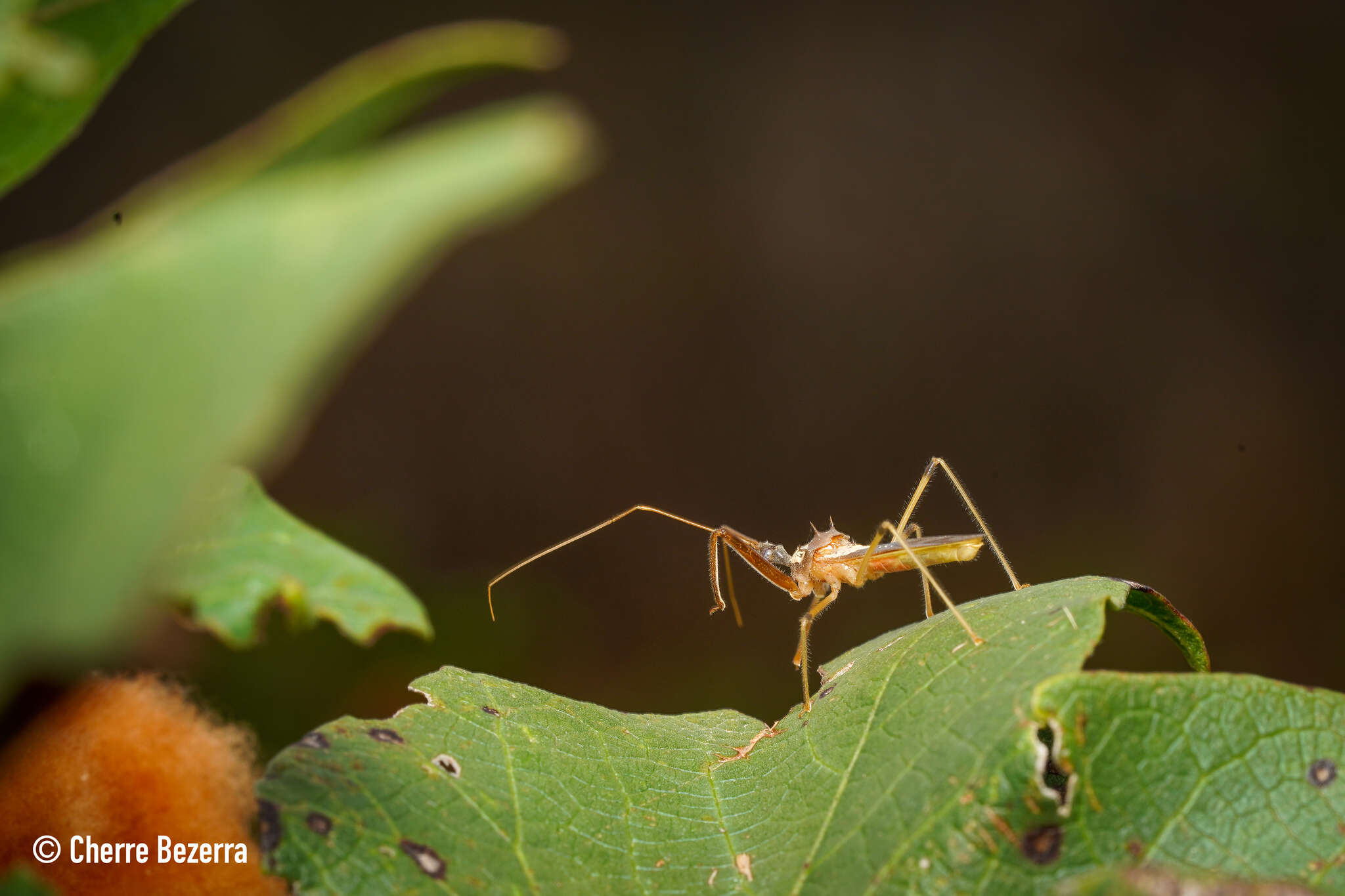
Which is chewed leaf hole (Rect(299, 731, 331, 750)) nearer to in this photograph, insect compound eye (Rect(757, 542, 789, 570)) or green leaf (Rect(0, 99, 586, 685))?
green leaf (Rect(0, 99, 586, 685))

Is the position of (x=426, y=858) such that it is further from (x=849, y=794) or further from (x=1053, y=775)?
(x=1053, y=775)

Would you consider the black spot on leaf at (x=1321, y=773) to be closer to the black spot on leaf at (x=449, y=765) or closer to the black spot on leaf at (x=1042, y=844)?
the black spot on leaf at (x=1042, y=844)

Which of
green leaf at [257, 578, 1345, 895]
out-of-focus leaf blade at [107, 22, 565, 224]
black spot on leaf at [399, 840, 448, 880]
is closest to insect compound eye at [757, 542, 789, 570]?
green leaf at [257, 578, 1345, 895]

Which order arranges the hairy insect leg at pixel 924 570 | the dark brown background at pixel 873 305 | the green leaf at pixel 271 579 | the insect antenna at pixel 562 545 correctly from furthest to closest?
the dark brown background at pixel 873 305 → the insect antenna at pixel 562 545 → the hairy insect leg at pixel 924 570 → the green leaf at pixel 271 579

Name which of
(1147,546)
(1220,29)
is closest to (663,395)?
(1147,546)

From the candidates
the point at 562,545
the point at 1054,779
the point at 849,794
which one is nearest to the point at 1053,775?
the point at 1054,779

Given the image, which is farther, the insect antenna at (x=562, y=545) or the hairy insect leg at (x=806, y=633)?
the insect antenna at (x=562, y=545)

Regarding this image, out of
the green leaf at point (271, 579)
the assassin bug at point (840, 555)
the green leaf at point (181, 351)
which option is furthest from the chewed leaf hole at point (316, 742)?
the assassin bug at point (840, 555)
